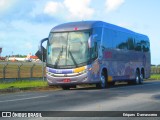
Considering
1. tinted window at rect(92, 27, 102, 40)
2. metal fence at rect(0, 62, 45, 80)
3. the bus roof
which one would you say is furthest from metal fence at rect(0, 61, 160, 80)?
tinted window at rect(92, 27, 102, 40)

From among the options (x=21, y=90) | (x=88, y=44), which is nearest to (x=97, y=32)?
(x=88, y=44)

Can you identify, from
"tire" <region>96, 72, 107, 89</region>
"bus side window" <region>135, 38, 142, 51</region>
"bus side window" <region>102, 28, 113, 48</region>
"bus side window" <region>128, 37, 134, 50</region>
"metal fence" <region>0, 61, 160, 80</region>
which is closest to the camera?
"tire" <region>96, 72, 107, 89</region>

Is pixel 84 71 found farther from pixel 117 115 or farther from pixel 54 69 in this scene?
pixel 117 115

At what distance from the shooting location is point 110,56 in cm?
2878

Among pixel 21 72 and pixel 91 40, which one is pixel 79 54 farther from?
pixel 21 72

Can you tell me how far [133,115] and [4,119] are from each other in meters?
3.67

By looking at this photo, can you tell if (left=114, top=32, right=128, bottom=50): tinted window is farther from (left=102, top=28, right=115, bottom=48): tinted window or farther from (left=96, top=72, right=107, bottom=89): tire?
(left=96, top=72, right=107, bottom=89): tire

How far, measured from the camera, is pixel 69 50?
25.4 metres

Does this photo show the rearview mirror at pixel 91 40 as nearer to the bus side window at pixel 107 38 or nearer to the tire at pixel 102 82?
the bus side window at pixel 107 38

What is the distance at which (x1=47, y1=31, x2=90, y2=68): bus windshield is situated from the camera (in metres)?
25.2

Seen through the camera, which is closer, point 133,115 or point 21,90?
point 133,115

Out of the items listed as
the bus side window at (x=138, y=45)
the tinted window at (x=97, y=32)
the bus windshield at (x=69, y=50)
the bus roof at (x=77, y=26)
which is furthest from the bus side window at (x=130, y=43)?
the bus windshield at (x=69, y=50)

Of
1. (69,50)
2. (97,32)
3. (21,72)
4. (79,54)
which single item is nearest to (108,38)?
(97,32)

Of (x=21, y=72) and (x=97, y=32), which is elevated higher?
(x=97, y=32)
